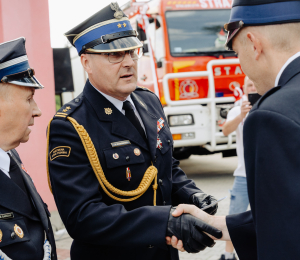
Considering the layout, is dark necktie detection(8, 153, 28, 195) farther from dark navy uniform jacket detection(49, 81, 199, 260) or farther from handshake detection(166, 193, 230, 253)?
handshake detection(166, 193, 230, 253)

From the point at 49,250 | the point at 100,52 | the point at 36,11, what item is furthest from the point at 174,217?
the point at 36,11

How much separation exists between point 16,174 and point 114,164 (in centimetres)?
46

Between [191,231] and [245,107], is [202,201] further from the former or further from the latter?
[245,107]

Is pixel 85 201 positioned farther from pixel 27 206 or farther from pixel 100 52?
pixel 100 52

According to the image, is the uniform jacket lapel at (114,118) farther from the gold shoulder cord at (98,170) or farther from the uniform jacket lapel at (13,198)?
the uniform jacket lapel at (13,198)

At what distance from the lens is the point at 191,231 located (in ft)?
5.58

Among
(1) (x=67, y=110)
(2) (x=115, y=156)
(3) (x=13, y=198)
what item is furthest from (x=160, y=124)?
(3) (x=13, y=198)

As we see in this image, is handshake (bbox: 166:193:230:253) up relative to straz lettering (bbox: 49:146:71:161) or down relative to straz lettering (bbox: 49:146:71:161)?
down

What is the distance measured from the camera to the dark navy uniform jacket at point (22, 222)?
4.94 feet

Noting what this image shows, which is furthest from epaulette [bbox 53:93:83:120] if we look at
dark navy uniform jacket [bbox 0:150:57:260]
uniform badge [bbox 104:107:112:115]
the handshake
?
the handshake

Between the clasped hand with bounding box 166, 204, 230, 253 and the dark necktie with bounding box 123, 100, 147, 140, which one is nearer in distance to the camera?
the clasped hand with bounding box 166, 204, 230, 253

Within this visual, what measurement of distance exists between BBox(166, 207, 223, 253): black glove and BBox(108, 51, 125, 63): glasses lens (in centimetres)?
89

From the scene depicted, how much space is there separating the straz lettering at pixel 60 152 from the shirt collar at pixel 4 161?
0.21 m

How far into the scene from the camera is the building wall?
14.3ft
